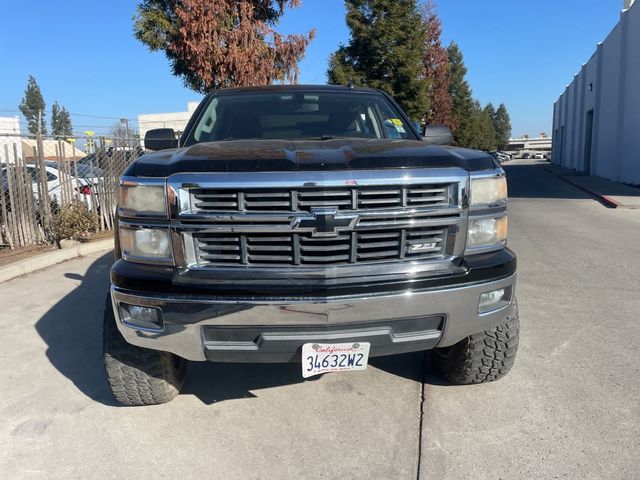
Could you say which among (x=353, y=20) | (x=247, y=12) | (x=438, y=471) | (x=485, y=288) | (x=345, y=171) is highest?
(x=353, y=20)

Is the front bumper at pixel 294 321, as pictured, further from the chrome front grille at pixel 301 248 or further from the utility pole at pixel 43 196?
the utility pole at pixel 43 196

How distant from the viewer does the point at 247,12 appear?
10.3 metres

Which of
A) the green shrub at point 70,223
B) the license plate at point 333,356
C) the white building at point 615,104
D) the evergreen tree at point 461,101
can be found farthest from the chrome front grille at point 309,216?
the evergreen tree at point 461,101

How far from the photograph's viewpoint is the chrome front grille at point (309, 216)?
8.27 ft

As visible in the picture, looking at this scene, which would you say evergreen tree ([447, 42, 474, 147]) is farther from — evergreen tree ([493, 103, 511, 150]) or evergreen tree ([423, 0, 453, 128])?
evergreen tree ([493, 103, 511, 150])

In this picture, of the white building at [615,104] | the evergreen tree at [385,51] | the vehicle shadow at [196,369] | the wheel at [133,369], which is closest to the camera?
the wheel at [133,369]

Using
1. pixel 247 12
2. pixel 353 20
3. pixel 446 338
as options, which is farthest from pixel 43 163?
pixel 353 20

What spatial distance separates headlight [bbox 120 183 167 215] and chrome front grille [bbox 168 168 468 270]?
0.24ft

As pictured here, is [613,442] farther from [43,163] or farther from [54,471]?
[43,163]

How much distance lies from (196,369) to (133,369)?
0.80m

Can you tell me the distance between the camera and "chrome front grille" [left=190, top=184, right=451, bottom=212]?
2529 millimetres

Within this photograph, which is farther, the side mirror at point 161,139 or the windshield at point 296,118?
the side mirror at point 161,139

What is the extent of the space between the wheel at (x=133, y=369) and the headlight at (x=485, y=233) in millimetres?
1806

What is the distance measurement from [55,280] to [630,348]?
604 centimetres
